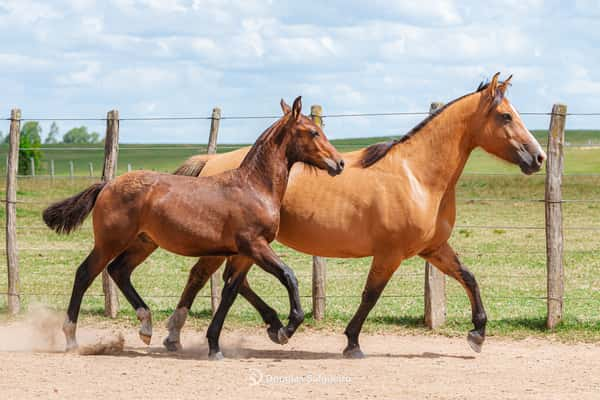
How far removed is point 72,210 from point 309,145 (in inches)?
83.7

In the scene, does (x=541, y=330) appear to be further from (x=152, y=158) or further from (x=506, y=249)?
(x=152, y=158)

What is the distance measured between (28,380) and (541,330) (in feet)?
17.0

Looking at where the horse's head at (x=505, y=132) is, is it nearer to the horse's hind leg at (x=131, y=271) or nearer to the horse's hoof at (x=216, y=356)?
the horse's hoof at (x=216, y=356)

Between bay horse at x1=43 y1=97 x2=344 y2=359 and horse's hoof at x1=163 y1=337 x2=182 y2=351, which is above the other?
bay horse at x1=43 y1=97 x2=344 y2=359

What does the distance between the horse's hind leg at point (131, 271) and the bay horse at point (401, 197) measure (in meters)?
0.44

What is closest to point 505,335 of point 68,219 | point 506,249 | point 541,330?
point 541,330

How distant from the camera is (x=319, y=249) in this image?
8.09m

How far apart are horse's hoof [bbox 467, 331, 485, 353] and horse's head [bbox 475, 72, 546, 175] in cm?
151

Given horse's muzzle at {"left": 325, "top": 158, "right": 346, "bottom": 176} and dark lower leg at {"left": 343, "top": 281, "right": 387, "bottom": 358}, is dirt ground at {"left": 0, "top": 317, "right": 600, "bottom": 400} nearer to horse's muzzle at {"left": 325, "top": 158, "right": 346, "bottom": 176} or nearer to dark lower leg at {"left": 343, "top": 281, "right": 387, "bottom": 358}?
dark lower leg at {"left": 343, "top": 281, "right": 387, "bottom": 358}

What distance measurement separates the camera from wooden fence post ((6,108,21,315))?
10.5 meters

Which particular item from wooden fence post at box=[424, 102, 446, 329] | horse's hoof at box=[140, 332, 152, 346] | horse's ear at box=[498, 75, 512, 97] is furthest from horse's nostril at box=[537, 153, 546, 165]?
horse's hoof at box=[140, 332, 152, 346]

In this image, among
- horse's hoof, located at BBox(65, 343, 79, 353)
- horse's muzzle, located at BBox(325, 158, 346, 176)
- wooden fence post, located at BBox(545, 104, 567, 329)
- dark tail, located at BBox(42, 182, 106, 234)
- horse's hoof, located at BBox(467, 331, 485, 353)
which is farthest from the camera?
wooden fence post, located at BBox(545, 104, 567, 329)

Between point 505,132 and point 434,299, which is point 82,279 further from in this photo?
point 505,132

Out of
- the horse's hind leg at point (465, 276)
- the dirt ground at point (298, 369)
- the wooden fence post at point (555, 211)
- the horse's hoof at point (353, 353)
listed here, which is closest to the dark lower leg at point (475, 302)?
the horse's hind leg at point (465, 276)
